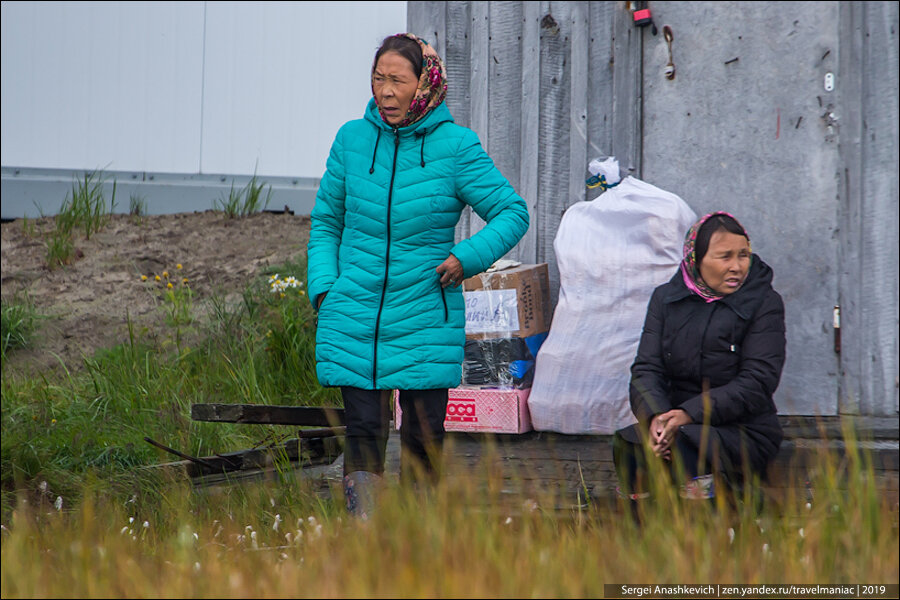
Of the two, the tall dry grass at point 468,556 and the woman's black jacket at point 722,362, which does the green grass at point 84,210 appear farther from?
the tall dry grass at point 468,556

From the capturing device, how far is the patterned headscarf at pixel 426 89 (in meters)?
3.12

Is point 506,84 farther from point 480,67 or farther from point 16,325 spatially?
point 16,325

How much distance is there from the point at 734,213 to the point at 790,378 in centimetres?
81

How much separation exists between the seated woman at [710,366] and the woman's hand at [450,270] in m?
0.75

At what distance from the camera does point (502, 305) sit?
4375 millimetres

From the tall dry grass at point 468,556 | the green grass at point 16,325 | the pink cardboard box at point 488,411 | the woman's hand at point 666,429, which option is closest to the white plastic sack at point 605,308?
the pink cardboard box at point 488,411

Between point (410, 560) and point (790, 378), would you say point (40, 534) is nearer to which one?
point (410, 560)

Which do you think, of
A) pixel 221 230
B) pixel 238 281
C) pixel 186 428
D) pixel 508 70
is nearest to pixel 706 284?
pixel 508 70

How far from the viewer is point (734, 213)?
14.8 ft

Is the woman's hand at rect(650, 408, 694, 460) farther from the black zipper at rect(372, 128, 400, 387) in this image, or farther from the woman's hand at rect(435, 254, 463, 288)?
the black zipper at rect(372, 128, 400, 387)

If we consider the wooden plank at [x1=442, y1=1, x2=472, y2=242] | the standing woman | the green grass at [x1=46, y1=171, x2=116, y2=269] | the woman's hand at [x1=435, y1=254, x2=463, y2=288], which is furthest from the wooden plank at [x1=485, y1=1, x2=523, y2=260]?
the green grass at [x1=46, y1=171, x2=116, y2=269]

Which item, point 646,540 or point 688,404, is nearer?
point 646,540

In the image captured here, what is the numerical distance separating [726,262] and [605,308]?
887 mm

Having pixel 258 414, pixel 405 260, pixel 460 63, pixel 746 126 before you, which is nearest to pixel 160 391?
pixel 258 414
